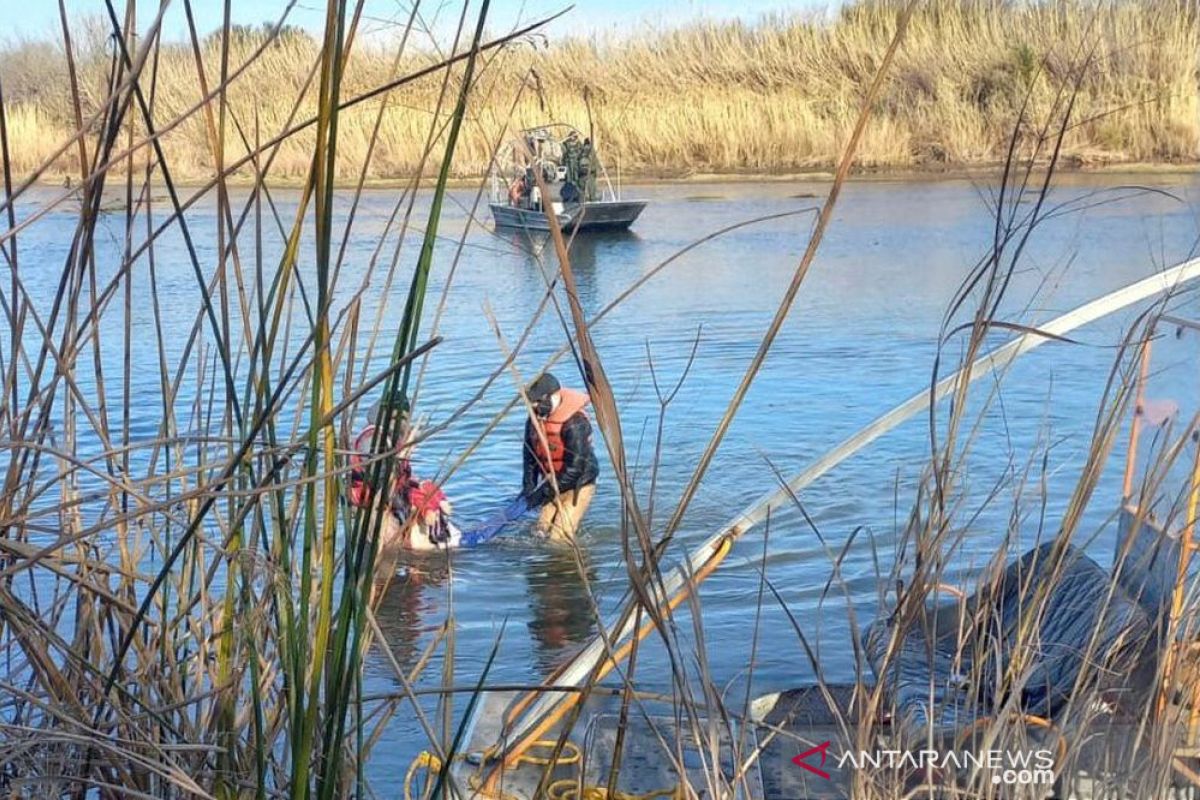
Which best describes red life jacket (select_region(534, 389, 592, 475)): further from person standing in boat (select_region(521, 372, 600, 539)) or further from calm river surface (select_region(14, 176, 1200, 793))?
calm river surface (select_region(14, 176, 1200, 793))

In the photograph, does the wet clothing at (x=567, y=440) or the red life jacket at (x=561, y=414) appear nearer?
the wet clothing at (x=567, y=440)

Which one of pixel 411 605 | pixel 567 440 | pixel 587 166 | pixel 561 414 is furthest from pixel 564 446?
pixel 587 166

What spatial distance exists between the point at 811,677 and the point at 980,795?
3.94m

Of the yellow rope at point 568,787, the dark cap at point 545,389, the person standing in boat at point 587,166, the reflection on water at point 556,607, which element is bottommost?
the reflection on water at point 556,607

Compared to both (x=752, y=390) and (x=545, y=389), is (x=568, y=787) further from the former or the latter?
(x=752, y=390)

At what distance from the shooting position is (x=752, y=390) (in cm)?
1201

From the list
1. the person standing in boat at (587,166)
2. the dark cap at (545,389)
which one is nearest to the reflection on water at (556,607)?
the dark cap at (545,389)

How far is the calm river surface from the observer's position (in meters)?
6.24

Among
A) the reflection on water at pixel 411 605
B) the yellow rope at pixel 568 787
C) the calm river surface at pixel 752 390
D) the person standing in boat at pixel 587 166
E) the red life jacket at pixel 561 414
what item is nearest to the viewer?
the person standing in boat at pixel 587 166

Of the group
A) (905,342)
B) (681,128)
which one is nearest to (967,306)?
(905,342)

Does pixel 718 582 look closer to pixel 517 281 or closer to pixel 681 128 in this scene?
pixel 517 281

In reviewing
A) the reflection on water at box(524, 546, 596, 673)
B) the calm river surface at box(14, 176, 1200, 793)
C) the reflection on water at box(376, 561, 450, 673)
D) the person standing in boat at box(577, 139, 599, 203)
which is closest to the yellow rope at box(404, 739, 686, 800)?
the calm river surface at box(14, 176, 1200, 793)

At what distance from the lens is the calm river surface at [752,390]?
6242mm

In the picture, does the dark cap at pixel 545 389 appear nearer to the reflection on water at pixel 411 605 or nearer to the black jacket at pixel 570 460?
the black jacket at pixel 570 460
